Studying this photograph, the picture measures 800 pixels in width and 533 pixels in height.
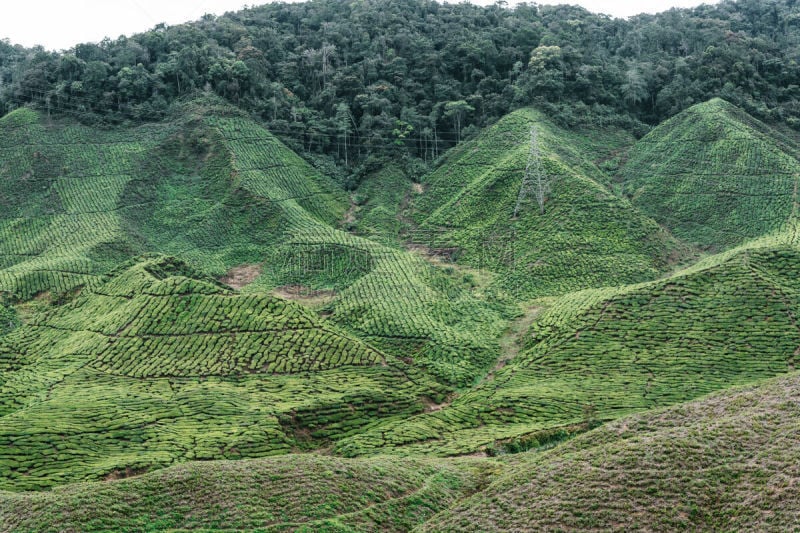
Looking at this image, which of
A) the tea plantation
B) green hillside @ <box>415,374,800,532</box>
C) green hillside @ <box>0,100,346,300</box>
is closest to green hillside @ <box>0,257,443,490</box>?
the tea plantation

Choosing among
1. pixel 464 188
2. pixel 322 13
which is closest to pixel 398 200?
pixel 464 188

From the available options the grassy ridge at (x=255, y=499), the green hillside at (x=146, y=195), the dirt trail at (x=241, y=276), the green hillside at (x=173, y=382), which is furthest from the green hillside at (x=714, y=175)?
the grassy ridge at (x=255, y=499)

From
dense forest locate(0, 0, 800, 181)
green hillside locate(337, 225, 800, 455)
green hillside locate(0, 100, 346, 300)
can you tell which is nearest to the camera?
green hillside locate(337, 225, 800, 455)

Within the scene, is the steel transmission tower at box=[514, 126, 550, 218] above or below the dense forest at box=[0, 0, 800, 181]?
below

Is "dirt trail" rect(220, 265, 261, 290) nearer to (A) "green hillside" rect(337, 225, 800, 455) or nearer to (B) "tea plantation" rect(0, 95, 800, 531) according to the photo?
(B) "tea plantation" rect(0, 95, 800, 531)

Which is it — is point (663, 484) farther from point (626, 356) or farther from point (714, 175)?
point (714, 175)

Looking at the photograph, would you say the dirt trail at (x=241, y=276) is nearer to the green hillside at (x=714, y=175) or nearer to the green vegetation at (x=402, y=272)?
the green vegetation at (x=402, y=272)

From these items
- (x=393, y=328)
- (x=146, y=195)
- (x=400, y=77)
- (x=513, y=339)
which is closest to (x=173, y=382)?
(x=393, y=328)

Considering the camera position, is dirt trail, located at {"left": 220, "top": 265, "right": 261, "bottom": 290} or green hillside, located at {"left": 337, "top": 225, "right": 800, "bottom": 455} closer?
green hillside, located at {"left": 337, "top": 225, "right": 800, "bottom": 455}

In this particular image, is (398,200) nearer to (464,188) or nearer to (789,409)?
(464,188)
